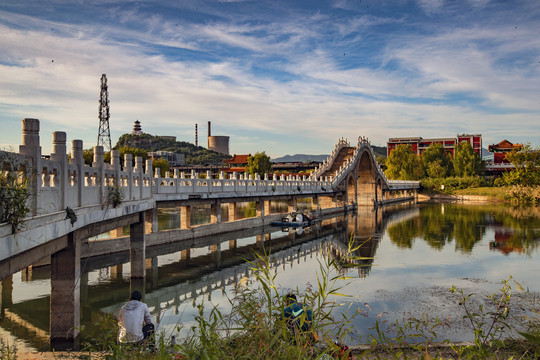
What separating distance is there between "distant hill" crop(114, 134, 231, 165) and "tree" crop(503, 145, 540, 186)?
107 metres

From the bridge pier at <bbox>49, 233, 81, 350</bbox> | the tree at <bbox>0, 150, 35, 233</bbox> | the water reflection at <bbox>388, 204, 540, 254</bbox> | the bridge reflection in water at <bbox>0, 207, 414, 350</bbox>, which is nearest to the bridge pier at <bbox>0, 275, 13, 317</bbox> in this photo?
the bridge reflection in water at <bbox>0, 207, 414, 350</bbox>

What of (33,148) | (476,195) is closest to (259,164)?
(476,195)

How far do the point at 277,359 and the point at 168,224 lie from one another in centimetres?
3501

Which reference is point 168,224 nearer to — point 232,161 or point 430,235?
point 430,235

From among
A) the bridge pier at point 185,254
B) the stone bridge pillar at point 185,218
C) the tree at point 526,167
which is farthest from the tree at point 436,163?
the bridge pier at point 185,254

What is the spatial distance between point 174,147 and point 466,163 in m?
130

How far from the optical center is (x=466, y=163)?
8631cm

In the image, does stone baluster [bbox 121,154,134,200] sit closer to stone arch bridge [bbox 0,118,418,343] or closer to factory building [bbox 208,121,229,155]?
stone arch bridge [bbox 0,118,418,343]

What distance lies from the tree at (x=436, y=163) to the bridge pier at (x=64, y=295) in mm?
87002

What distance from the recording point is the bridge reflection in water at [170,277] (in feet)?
44.0

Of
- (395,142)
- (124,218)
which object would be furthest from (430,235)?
(395,142)

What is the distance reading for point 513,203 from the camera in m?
64.8

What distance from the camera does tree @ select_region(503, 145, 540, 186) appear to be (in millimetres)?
60781

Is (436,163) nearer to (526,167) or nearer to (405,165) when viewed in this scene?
(405,165)
